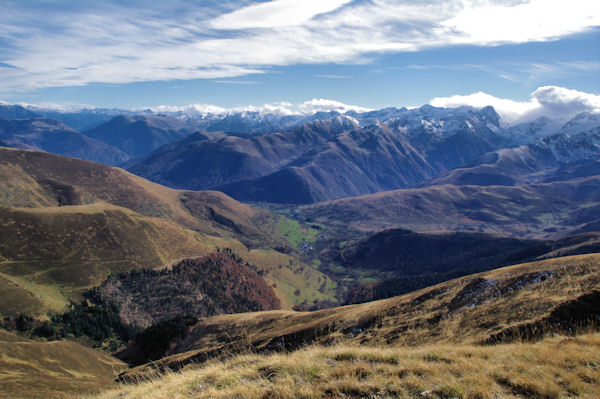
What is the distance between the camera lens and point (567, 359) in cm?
1384

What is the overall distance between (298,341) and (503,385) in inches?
1217

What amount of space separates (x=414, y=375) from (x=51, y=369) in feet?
293

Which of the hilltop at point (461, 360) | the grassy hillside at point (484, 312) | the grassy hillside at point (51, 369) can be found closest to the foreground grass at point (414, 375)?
the hilltop at point (461, 360)

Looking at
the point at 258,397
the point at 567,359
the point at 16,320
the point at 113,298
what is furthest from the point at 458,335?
the point at 113,298

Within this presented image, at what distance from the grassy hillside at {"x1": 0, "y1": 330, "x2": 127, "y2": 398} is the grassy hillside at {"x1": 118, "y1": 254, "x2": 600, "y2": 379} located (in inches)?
1245

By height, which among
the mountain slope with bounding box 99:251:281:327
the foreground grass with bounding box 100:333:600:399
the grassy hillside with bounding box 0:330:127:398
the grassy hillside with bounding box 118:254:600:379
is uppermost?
the foreground grass with bounding box 100:333:600:399

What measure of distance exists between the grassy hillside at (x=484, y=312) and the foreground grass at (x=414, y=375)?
202 inches

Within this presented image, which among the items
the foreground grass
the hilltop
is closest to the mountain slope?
the hilltop

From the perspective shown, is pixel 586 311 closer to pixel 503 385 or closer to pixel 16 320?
pixel 503 385

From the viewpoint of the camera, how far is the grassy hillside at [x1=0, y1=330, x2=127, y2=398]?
5178cm

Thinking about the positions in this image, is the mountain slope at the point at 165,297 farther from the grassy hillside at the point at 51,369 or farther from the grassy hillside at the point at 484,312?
the grassy hillside at the point at 484,312

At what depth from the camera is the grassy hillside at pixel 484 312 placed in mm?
21219

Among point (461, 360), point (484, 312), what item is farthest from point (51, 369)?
point (461, 360)

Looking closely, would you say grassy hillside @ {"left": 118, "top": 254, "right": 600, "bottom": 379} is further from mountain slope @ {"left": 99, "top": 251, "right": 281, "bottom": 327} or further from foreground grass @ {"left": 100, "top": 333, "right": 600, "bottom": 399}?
mountain slope @ {"left": 99, "top": 251, "right": 281, "bottom": 327}
